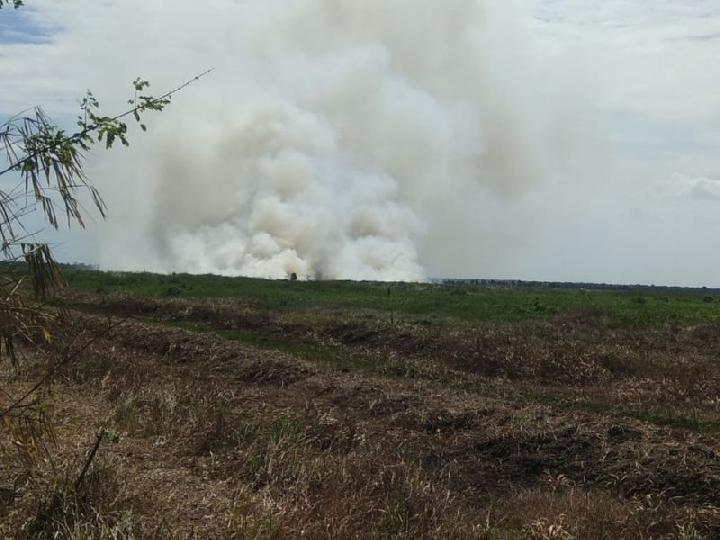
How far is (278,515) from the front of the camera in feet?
24.2

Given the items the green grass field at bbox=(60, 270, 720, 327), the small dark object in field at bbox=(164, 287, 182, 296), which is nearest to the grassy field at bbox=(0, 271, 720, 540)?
the green grass field at bbox=(60, 270, 720, 327)

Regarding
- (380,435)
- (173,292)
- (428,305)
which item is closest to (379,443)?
(380,435)

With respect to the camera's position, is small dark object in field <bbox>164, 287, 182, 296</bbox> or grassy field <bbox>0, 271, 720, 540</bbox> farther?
small dark object in field <bbox>164, 287, 182, 296</bbox>

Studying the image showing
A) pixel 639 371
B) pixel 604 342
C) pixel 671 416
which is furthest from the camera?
pixel 604 342

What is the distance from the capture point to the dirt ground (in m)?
7.43

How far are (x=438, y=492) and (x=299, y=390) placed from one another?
8.06 meters

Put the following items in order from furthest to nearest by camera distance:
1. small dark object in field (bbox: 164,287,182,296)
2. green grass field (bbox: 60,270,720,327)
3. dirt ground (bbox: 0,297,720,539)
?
small dark object in field (bbox: 164,287,182,296)
green grass field (bbox: 60,270,720,327)
dirt ground (bbox: 0,297,720,539)

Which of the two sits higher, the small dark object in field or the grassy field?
the small dark object in field

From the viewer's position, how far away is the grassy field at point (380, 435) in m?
7.43

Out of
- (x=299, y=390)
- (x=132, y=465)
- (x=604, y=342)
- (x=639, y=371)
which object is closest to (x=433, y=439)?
(x=299, y=390)

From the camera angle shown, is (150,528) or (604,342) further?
(604,342)

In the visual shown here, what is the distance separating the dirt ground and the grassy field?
0.14ft

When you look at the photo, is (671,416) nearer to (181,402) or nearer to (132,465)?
(181,402)

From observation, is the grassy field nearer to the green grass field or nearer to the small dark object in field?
the green grass field
